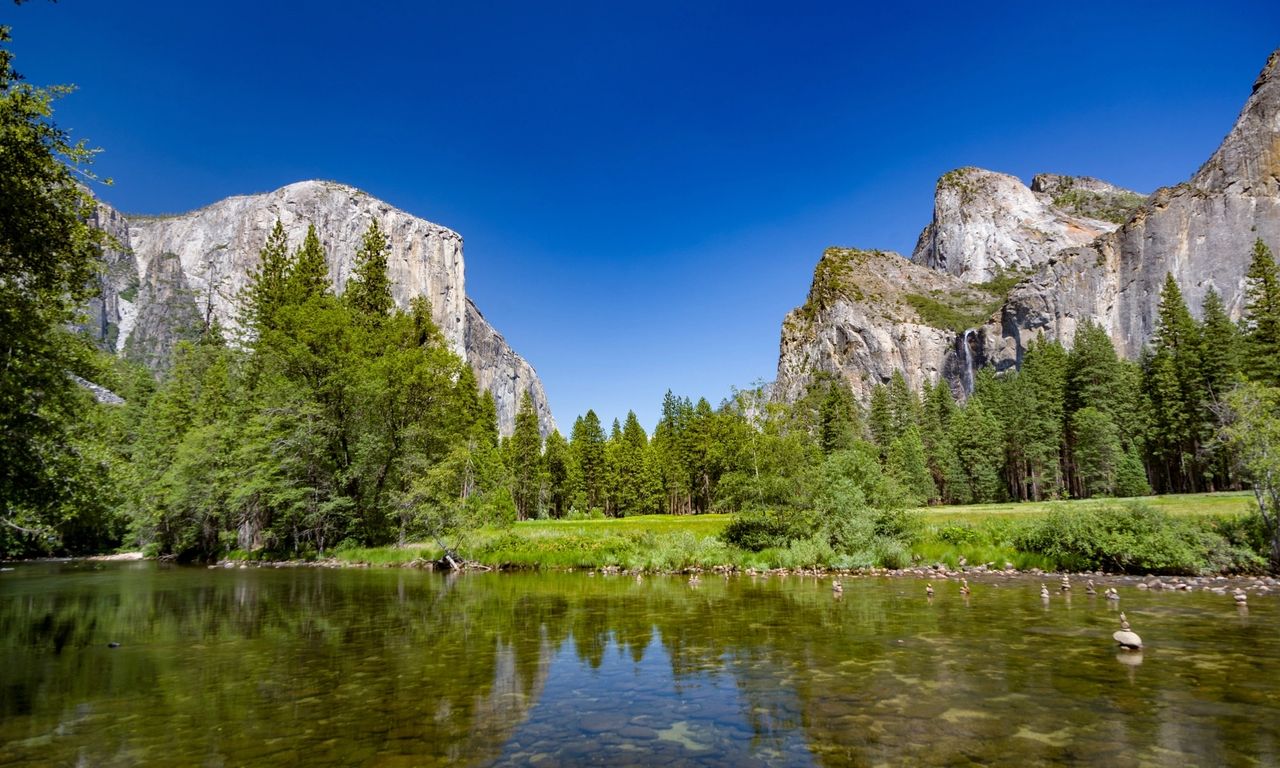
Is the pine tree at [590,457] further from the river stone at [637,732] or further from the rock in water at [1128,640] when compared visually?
the river stone at [637,732]

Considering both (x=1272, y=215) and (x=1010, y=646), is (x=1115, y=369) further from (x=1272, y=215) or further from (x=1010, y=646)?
(x=1010, y=646)

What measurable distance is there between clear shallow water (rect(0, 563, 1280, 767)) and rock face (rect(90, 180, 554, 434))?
15166cm

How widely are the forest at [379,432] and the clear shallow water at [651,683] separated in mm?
6085

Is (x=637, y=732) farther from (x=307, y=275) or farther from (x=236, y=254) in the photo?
(x=236, y=254)

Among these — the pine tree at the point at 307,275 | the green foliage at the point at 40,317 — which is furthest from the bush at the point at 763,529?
the pine tree at the point at 307,275

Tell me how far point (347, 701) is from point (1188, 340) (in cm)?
7904

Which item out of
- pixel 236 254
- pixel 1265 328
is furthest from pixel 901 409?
pixel 236 254

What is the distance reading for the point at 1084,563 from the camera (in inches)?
998

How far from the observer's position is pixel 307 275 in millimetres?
52875

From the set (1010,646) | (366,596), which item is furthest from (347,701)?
(366,596)

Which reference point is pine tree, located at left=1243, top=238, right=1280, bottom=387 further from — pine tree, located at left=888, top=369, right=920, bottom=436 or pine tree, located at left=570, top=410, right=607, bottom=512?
pine tree, located at left=570, top=410, right=607, bottom=512

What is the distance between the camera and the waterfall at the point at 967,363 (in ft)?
Result: 471

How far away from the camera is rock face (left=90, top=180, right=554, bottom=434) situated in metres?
157

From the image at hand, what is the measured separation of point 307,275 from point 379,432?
64.1 feet
